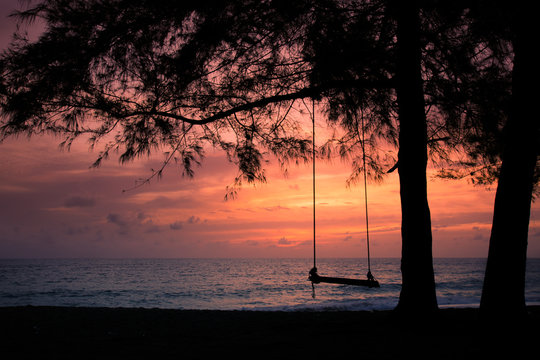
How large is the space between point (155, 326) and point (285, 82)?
154 inches

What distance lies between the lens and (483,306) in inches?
161

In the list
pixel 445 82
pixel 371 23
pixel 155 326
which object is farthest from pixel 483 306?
pixel 155 326

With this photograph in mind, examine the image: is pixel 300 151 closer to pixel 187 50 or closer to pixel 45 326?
pixel 187 50

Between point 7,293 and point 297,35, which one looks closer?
point 297,35

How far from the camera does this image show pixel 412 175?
4902 millimetres

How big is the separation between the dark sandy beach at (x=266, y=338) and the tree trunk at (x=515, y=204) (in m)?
0.28

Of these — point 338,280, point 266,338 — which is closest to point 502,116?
point 338,280

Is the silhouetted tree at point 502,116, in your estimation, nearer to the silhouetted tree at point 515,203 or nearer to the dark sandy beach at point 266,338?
the silhouetted tree at point 515,203

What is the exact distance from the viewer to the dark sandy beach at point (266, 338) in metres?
3.68

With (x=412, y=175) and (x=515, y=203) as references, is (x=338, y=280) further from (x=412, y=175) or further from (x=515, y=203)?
(x=515, y=203)

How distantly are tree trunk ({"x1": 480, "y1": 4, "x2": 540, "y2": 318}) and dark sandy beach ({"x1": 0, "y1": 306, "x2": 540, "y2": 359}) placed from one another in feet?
0.92

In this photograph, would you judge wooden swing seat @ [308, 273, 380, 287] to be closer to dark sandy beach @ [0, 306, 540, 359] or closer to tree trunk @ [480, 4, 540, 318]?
dark sandy beach @ [0, 306, 540, 359]

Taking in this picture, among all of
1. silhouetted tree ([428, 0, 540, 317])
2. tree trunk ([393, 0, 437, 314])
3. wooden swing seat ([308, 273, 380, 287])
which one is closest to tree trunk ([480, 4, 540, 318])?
silhouetted tree ([428, 0, 540, 317])

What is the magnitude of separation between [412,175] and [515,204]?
121 centimetres
